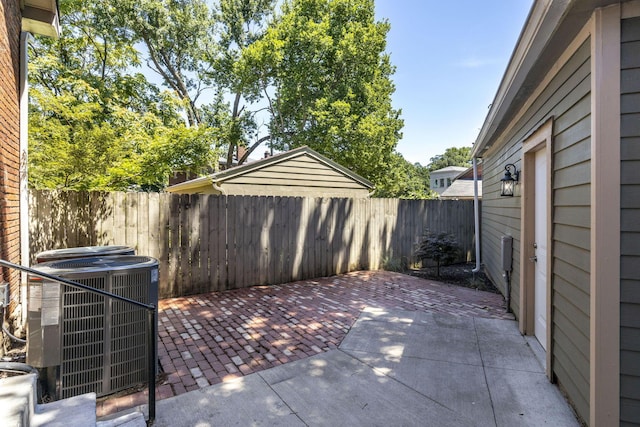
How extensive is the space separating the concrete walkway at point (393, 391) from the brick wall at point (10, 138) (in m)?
2.51

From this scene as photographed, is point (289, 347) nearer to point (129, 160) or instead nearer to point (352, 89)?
point (129, 160)

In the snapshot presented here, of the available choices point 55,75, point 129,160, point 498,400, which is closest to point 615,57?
point 498,400

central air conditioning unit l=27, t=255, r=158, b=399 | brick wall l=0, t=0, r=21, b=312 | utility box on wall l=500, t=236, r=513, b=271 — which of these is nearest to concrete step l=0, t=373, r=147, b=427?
central air conditioning unit l=27, t=255, r=158, b=399

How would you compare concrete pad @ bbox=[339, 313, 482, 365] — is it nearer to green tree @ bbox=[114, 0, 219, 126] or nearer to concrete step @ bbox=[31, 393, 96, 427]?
concrete step @ bbox=[31, 393, 96, 427]

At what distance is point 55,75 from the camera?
407 inches

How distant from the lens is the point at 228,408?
2.54 m

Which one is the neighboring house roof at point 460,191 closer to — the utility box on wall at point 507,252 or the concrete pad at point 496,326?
the utility box on wall at point 507,252

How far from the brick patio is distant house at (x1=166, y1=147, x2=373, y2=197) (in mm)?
3416

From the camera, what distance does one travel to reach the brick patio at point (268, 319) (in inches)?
124

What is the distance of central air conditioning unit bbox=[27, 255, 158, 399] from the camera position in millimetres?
2420

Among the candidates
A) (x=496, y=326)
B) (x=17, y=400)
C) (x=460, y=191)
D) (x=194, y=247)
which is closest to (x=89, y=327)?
(x=17, y=400)

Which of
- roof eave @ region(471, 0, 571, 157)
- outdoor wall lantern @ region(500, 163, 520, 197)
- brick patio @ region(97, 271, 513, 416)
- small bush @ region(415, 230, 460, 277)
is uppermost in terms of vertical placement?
roof eave @ region(471, 0, 571, 157)

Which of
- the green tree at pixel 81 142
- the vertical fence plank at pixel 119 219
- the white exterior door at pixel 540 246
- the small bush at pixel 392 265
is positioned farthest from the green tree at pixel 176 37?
the white exterior door at pixel 540 246

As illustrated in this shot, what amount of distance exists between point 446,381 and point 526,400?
0.62 meters
